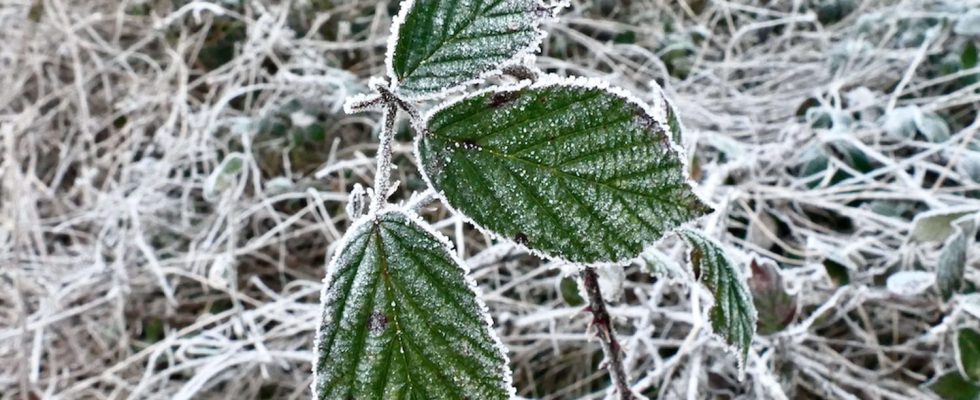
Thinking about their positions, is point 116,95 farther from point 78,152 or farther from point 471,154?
point 471,154

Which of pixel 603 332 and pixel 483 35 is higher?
pixel 483 35

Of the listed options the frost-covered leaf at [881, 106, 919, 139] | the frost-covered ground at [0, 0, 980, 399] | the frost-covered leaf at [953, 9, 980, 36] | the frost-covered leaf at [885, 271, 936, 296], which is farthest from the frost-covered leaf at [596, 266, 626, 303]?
the frost-covered leaf at [953, 9, 980, 36]

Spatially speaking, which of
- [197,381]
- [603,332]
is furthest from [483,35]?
[197,381]

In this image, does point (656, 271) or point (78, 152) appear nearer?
point (656, 271)

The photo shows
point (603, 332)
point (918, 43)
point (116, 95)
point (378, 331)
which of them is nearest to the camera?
point (378, 331)

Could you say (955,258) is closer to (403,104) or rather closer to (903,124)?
(903,124)

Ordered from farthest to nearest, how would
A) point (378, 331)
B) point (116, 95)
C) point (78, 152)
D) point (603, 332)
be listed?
point (116, 95), point (78, 152), point (603, 332), point (378, 331)

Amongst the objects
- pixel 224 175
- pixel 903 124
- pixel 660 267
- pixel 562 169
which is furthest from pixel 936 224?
pixel 224 175

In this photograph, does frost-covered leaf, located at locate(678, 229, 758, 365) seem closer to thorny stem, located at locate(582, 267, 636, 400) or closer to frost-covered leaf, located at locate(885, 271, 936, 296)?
thorny stem, located at locate(582, 267, 636, 400)
